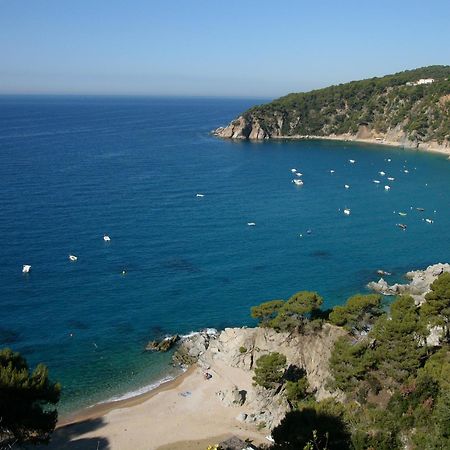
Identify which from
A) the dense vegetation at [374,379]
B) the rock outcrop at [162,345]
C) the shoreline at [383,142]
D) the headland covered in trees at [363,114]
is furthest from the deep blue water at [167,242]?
the headland covered in trees at [363,114]

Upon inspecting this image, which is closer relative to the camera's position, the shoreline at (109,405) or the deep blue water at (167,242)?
the shoreline at (109,405)

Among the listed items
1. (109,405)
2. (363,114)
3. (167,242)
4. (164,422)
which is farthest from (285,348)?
(363,114)

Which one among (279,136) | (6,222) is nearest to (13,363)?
(6,222)

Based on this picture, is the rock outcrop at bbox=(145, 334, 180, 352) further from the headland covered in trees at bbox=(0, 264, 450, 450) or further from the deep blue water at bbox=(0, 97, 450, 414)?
the headland covered in trees at bbox=(0, 264, 450, 450)

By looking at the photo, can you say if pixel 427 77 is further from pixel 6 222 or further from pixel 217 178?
pixel 6 222

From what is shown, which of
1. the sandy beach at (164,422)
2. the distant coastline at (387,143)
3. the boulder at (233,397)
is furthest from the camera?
the distant coastline at (387,143)

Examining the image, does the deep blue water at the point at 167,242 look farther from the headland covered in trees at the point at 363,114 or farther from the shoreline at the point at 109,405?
the headland covered in trees at the point at 363,114
